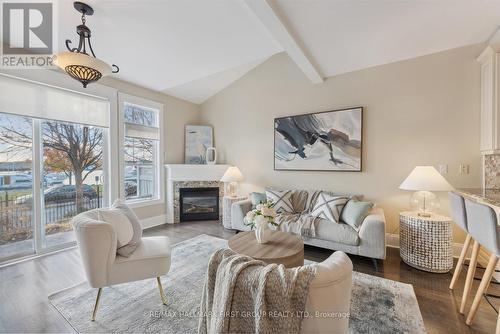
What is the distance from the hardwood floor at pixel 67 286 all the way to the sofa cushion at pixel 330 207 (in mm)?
543

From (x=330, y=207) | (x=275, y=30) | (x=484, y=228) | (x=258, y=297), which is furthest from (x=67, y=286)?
(x=484, y=228)

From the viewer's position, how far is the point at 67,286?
224 cm

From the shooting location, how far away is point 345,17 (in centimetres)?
237

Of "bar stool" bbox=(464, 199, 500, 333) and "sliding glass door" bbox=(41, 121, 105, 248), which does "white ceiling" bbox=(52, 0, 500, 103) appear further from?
"bar stool" bbox=(464, 199, 500, 333)

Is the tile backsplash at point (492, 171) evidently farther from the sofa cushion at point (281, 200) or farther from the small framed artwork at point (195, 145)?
the small framed artwork at point (195, 145)

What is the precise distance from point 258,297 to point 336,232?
2353 millimetres

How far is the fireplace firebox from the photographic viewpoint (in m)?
4.67

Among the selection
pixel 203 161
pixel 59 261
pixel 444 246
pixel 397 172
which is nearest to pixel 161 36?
pixel 203 161

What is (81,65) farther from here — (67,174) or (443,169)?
(443,169)

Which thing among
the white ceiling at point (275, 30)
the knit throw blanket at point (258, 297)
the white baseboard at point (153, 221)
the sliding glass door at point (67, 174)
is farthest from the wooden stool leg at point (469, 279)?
the sliding glass door at point (67, 174)

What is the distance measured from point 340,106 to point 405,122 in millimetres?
959

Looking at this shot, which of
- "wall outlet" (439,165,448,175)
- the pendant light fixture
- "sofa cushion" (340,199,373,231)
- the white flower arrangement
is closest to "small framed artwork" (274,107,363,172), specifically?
"sofa cushion" (340,199,373,231)

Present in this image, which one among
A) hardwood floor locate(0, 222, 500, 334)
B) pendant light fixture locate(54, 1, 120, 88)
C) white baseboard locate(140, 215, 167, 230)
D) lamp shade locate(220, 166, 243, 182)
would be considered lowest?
hardwood floor locate(0, 222, 500, 334)

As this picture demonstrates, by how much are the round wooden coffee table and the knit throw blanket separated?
1002mm
